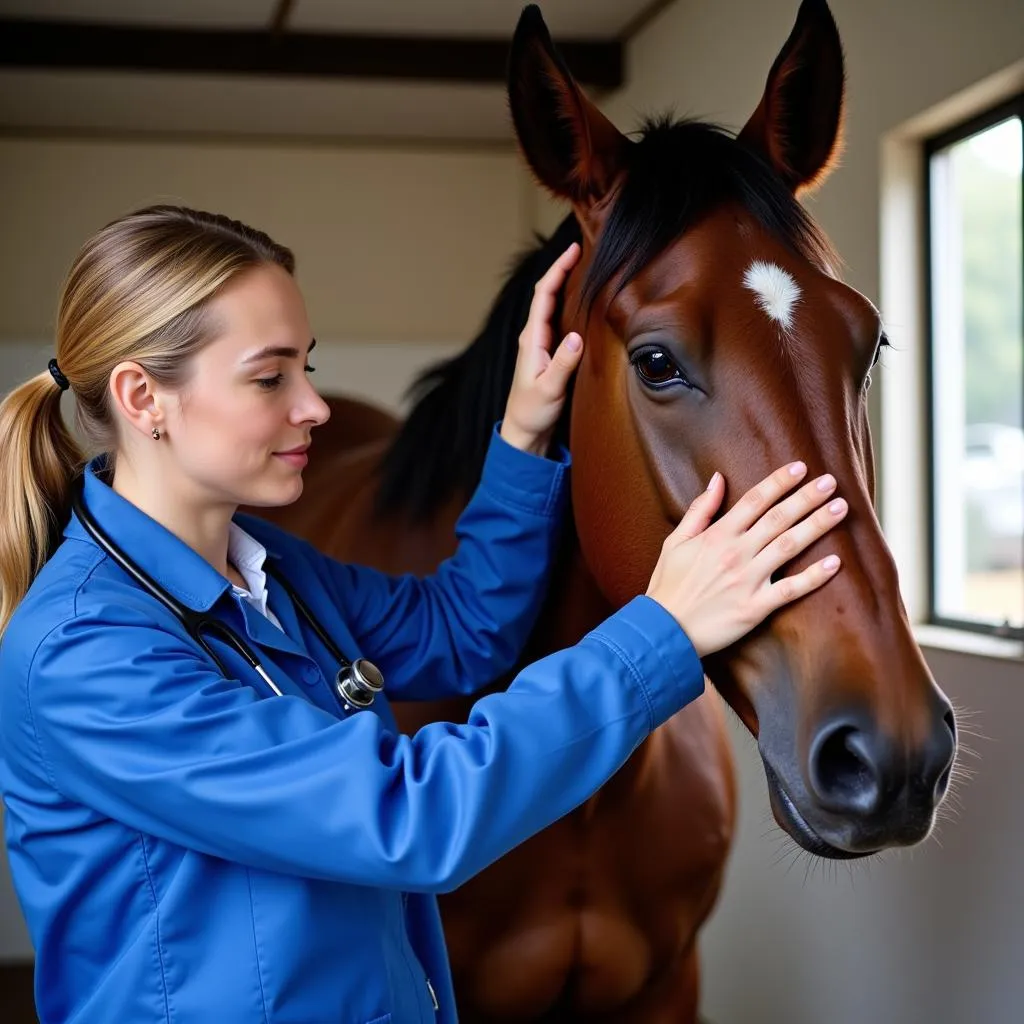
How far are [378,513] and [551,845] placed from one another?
0.57m

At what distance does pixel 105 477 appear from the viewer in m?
1.26

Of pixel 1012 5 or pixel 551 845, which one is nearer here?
pixel 551 845

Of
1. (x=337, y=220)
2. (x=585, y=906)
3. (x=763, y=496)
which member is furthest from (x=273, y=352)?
(x=337, y=220)

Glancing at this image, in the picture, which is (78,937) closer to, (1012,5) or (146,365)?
(146,365)

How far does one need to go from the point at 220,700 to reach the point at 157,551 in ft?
0.68

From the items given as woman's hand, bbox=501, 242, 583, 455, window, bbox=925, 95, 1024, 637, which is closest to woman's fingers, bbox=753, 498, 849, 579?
woman's hand, bbox=501, 242, 583, 455

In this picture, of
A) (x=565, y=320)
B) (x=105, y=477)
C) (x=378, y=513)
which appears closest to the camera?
(x=105, y=477)

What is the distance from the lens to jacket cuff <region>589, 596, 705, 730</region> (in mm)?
1001

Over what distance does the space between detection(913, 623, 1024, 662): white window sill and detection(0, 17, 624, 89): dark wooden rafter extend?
7.07ft

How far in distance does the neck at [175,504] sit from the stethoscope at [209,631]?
0.16ft

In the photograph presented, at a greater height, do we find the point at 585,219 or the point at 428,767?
the point at 585,219

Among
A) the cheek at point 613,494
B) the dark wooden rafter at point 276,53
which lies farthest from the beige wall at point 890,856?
the cheek at point 613,494

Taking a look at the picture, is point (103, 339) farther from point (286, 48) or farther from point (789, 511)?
point (286, 48)

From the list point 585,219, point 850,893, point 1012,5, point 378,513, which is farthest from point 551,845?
point 1012,5
